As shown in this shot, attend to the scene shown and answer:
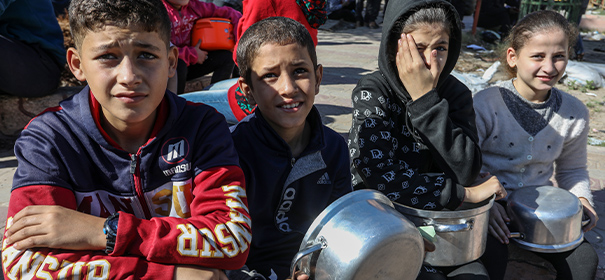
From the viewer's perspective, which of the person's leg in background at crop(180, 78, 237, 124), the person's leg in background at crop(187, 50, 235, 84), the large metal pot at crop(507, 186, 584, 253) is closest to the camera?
the large metal pot at crop(507, 186, 584, 253)

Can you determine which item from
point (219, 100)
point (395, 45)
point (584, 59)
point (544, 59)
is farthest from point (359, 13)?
point (395, 45)

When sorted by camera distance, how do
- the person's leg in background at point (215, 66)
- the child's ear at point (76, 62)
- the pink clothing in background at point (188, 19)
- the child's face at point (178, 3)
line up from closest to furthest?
the child's ear at point (76, 62) → the child's face at point (178, 3) → the pink clothing in background at point (188, 19) → the person's leg in background at point (215, 66)

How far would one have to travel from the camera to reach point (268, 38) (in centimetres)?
177

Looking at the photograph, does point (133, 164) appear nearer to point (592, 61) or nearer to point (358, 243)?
point (358, 243)

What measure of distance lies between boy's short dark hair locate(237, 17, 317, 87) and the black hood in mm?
355

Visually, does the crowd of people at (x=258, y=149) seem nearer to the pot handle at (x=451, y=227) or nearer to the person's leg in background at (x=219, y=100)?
the person's leg in background at (x=219, y=100)

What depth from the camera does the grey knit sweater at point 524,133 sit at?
2.34 m

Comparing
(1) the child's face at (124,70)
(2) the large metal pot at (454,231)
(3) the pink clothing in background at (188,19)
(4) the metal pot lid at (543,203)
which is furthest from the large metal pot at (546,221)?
(3) the pink clothing in background at (188,19)

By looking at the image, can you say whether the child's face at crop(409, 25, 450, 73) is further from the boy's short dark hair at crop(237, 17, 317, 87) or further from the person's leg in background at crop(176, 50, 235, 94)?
the person's leg in background at crop(176, 50, 235, 94)

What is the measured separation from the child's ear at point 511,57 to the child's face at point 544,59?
0.07 metres

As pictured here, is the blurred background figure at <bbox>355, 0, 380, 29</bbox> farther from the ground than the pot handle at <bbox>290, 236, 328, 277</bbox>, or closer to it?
closer to it

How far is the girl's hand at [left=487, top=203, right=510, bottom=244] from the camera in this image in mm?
2105

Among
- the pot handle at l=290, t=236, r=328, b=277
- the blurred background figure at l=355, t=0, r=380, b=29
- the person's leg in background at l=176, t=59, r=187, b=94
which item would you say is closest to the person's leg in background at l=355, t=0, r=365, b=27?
the blurred background figure at l=355, t=0, r=380, b=29

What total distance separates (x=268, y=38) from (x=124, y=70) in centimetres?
56
